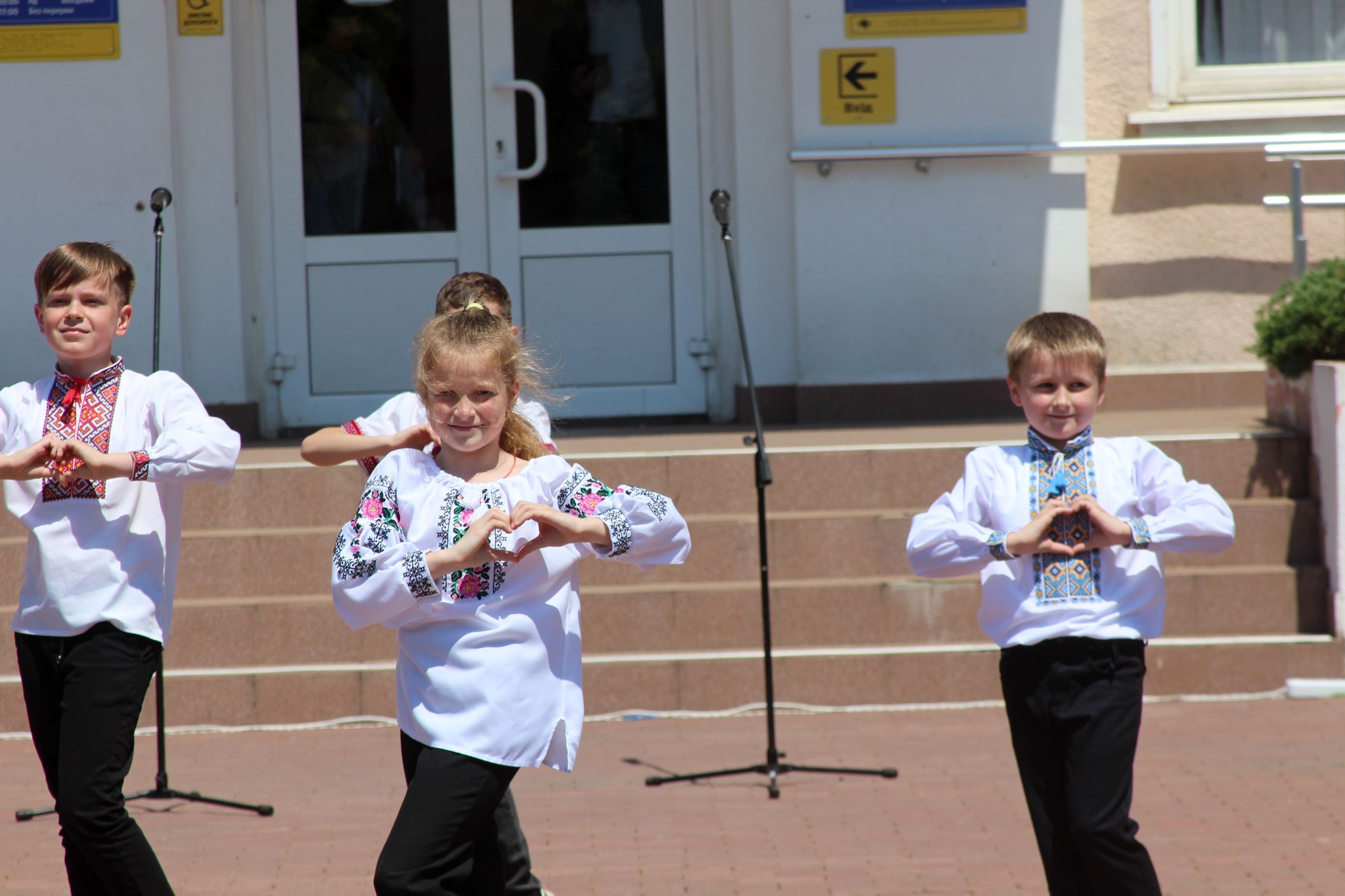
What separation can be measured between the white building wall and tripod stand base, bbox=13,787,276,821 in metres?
4.19

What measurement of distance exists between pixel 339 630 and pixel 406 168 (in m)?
3.30

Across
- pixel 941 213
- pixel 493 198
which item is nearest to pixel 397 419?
pixel 493 198

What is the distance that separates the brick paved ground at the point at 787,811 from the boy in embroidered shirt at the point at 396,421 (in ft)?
4.19

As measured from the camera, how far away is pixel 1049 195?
26.7 feet

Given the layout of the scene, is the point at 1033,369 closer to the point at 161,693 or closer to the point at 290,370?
the point at 161,693

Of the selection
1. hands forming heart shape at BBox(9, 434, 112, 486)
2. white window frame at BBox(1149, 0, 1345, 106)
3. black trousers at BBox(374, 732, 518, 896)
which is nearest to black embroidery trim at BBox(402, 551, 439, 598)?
black trousers at BBox(374, 732, 518, 896)

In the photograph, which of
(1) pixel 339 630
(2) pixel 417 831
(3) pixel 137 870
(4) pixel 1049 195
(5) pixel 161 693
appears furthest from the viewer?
(4) pixel 1049 195

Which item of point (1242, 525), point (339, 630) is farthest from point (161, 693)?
point (1242, 525)

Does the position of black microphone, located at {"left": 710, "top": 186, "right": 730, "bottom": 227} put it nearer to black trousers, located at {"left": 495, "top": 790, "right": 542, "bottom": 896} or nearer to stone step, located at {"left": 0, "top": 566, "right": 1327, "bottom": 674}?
stone step, located at {"left": 0, "top": 566, "right": 1327, "bottom": 674}

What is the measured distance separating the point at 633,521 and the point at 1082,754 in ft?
3.53

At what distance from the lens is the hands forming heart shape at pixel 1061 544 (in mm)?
3066

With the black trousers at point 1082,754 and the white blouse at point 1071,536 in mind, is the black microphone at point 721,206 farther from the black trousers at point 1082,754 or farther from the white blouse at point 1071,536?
the black trousers at point 1082,754

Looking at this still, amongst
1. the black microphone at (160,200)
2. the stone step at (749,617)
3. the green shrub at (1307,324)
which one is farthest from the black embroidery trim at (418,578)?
the green shrub at (1307,324)

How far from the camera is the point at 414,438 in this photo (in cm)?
350
